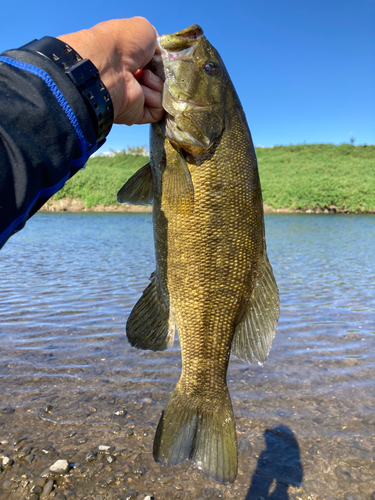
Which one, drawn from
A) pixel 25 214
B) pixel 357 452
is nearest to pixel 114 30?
pixel 25 214

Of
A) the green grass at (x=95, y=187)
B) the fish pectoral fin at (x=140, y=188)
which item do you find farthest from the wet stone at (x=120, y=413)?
the green grass at (x=95, y=187)

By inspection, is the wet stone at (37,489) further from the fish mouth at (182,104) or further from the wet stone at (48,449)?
the fish mouth at (182,104)

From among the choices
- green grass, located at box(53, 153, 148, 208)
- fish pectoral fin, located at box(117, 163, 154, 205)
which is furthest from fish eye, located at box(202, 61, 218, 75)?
green grass, located at box(53, 153, 148, 208)

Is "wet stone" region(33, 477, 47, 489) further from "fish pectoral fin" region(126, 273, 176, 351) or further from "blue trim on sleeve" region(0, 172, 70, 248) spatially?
"blue trim on sleeve" region(0, 172, 70, 248)

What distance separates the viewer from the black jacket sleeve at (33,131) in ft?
3.89

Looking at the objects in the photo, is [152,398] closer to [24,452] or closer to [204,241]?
[24,452]

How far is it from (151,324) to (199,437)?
765 millimetres

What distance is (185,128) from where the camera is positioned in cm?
240

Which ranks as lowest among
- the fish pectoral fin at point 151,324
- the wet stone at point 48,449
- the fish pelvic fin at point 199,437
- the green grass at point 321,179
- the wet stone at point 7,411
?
Answer: the wet stone at point 7,411

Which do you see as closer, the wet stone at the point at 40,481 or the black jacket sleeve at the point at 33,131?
the black jacket sleeve at the point at 33,131

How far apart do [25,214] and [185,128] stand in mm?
1349

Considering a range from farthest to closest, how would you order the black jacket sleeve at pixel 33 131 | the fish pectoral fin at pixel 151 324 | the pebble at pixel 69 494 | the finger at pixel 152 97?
the pebble at pixel 69 494 < the fish pectoral fin at pixel 151 324 < the finger at pixel 152 97 < the black jacket sleeve at pixel 33 131

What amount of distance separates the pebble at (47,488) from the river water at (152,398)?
4 cm

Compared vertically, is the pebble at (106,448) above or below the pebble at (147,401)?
above
